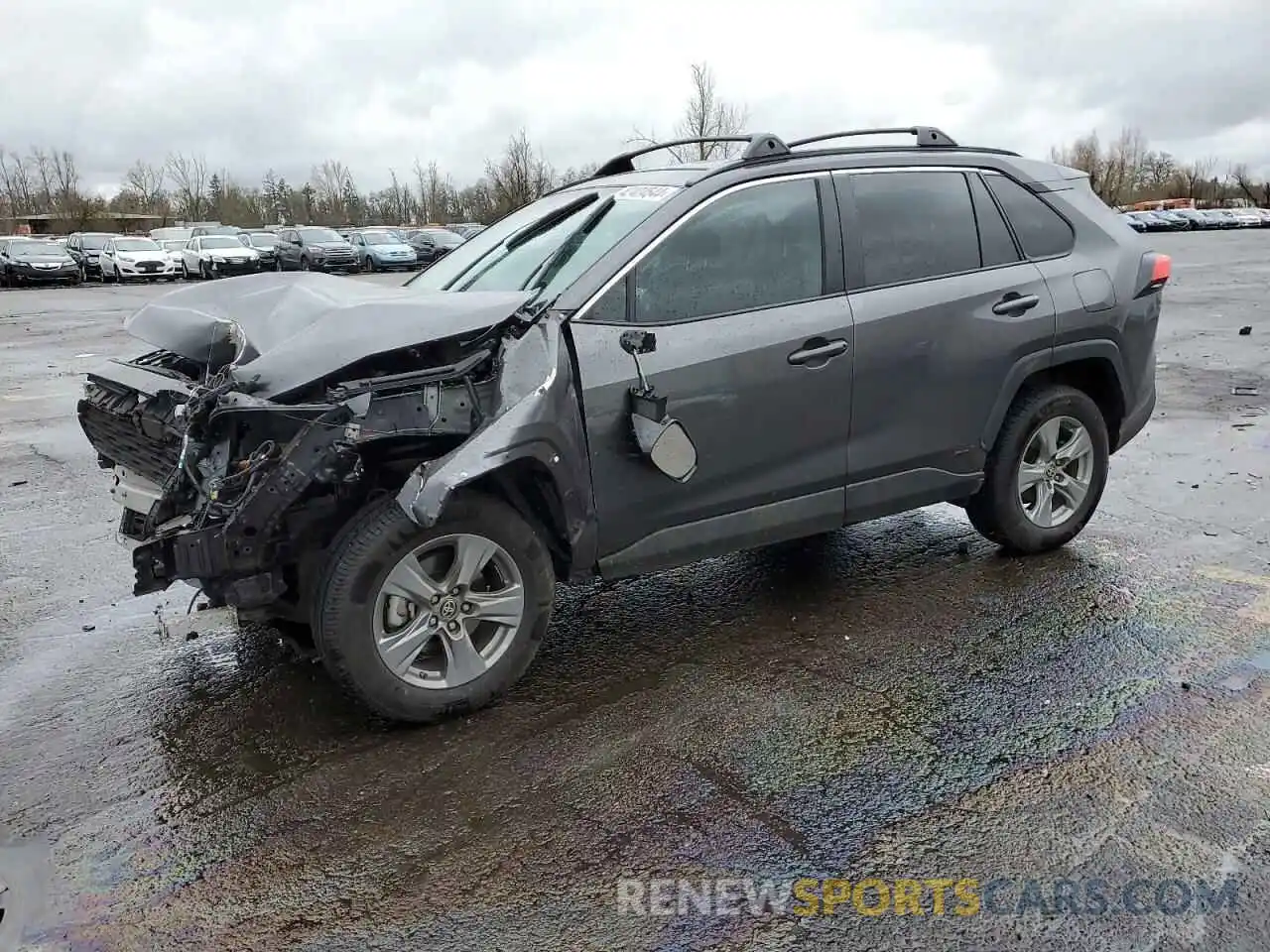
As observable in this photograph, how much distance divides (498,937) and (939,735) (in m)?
1.73

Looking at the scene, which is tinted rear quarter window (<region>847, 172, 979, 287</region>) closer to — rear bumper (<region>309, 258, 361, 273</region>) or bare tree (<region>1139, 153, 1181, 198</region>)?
rear bumper (<region>309, 258, 361, 273</region>)

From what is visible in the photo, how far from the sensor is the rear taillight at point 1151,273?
5.12 m

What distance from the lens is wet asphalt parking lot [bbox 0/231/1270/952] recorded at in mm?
2713

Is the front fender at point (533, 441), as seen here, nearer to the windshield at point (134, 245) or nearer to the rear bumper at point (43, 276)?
the rear bumper at point (43, 276)

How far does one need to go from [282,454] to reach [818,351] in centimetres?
215

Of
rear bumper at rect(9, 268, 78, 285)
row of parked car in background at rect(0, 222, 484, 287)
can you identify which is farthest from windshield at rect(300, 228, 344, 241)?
rear bumper at rect(9, 268, 78, 285)

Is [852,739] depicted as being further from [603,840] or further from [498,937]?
[498,937]

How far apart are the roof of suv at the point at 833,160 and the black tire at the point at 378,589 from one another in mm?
1656

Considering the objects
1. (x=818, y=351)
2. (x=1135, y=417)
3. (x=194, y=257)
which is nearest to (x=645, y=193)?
(x=818, y=351)

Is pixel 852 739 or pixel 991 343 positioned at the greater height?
A: pixel 991 343

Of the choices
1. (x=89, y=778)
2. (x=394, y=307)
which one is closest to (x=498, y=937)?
(x=89, y=778)

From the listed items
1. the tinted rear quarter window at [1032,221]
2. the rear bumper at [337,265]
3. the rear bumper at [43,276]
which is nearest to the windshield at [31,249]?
the rear bumper at [43,276]

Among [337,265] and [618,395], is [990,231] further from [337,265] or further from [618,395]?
[337,265]

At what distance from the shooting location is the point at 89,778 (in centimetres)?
345
